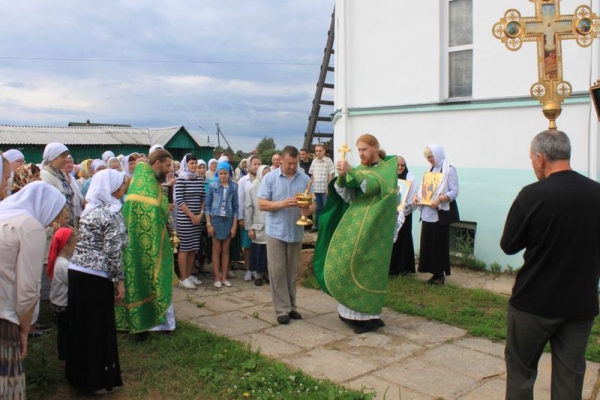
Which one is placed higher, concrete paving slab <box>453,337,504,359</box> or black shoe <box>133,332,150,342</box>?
black shoe <box>133,332,150,342</box>

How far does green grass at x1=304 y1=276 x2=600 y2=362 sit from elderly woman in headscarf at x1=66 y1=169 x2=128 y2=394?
3.47 meters

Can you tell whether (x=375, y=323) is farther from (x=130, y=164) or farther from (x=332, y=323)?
(x=130, y=164)

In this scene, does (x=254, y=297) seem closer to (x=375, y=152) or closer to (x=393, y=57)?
(x=375, y=152)

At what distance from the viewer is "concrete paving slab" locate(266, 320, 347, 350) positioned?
17.6ft

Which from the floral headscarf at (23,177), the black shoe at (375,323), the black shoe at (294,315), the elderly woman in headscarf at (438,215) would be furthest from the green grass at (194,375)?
the elderly woman in headscarf at (438,215)

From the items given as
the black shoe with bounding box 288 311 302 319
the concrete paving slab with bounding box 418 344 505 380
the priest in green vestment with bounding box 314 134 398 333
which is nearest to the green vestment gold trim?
the priest in green vestment with bounding box 314 134 398 333

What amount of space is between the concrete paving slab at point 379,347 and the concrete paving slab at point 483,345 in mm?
463

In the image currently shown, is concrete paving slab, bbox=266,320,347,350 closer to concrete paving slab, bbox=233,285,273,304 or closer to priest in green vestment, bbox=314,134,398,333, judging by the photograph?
priest in green vestment, bbox=314,134,398,333

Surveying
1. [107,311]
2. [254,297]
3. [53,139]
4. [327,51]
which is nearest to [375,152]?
[254,297]

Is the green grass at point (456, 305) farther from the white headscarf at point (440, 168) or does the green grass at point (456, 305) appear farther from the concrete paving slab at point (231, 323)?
the concrete paving slab at point (231, 323)

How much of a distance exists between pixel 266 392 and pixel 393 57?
6927 mm

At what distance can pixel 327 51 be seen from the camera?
13625 mm

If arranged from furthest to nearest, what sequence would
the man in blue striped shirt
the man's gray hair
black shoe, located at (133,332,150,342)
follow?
the man in blue striped shirt < black shoe, located at (133,332,150,342) < the man's gray hair

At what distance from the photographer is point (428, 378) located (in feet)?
14.7
